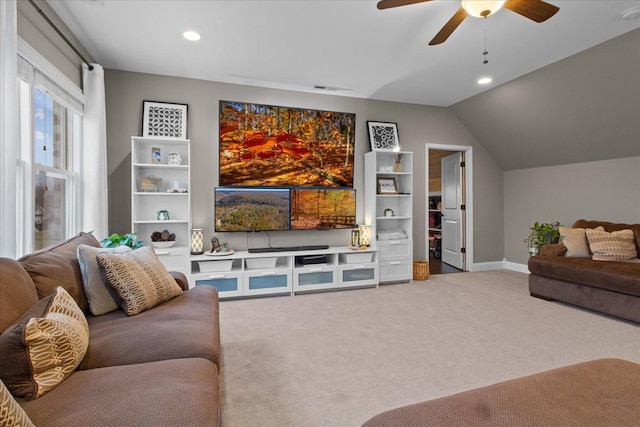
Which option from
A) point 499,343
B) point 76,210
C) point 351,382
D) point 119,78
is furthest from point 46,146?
point 499,343

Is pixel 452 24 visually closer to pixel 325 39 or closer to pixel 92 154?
pixel 325 39

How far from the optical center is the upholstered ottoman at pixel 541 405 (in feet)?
3.24

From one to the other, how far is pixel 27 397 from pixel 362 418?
4.60 feet

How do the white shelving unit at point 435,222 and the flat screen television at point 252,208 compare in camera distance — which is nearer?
the flat screen television at point 252,208

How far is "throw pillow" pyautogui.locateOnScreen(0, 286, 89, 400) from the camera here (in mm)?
1062

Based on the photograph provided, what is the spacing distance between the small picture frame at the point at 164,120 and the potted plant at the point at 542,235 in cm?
496

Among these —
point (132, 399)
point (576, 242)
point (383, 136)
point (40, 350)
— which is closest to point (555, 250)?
point (576, 242)

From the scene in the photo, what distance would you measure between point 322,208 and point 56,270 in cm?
316

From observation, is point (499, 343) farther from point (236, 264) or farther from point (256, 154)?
point (256, 154)

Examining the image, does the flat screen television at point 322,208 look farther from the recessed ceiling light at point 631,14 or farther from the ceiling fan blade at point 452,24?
the recessed ceiling light at point 631,14

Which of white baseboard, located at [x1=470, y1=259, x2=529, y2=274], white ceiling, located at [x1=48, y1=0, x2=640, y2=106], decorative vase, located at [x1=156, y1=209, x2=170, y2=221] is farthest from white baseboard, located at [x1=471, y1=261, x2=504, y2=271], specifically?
decorative vase, located at [x1=156, y1=209, x2=170, y2=221]

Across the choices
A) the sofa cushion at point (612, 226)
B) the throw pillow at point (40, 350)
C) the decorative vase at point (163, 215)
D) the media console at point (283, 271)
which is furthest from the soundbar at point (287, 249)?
the sofa cushion at point (612, 226)

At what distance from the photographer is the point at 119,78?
3873mm

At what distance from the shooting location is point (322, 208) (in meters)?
4.54
